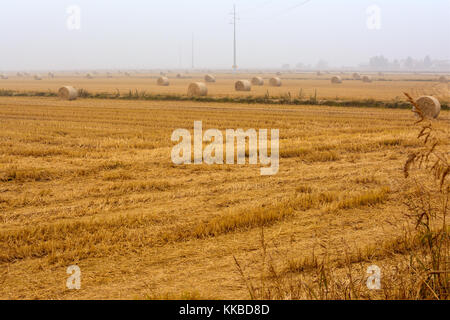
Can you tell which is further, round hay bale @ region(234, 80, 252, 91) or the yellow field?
round hay bale @ region(234, 80, 252, 91)

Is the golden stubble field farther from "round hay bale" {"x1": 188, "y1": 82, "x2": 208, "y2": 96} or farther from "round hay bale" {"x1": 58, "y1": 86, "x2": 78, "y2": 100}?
"round hay bale" {"x1": 188, "y1": 82, "x2": 208, "y2": 96}

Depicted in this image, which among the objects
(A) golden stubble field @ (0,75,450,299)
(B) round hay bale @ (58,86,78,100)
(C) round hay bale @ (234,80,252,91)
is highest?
(C) round hay bale @ (234,80,252,91)

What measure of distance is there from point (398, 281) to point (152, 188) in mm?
5714

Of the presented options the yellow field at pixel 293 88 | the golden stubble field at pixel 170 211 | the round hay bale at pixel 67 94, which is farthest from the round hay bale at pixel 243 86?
the golden stubble field at pixel 170 211

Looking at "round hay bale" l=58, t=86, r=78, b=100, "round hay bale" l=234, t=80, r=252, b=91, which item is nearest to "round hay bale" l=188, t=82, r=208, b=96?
"round hay bale" l=234, t=80, r=252, b=91

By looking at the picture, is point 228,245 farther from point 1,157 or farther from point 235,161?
point 1,157

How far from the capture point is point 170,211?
7.93 meters

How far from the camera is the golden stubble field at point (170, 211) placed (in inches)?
215

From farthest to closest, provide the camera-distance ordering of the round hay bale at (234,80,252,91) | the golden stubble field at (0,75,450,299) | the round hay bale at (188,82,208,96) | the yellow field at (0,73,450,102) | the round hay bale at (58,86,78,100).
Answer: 1. the round hay bale at (234,80,252,91)
2. the round hay bale at (188,82,208,96)
3. the yellow field at (0,73,450,102)
4. the round hay bale at (58,86,78,100)
5. the golden stubble field at (0,75,450,299)

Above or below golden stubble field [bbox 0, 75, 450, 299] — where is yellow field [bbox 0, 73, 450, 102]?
above

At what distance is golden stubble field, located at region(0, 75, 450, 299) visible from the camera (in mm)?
5465

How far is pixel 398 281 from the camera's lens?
476cm

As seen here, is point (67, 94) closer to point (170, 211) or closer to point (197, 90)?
point (197, 90)

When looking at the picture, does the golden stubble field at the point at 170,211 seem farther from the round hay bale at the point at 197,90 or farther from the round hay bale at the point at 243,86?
the round hay bale at the point at 243,86
